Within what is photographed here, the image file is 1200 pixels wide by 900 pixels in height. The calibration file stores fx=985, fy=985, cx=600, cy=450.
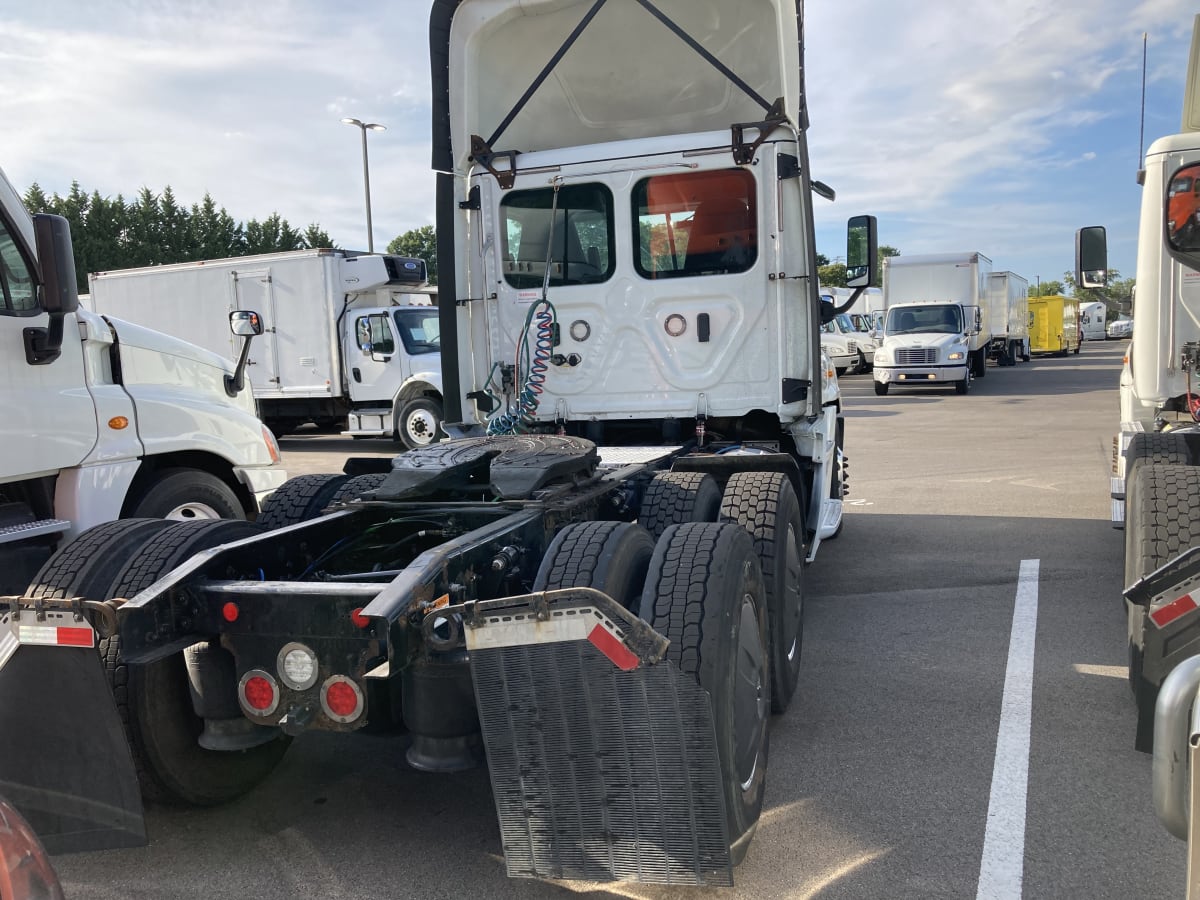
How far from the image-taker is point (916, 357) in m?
23.8

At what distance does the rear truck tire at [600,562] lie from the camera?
3.06m

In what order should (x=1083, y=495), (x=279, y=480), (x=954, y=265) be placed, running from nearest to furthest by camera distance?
(x=279, y=480) → (x=1083, y=495) → (x=954, y=265)

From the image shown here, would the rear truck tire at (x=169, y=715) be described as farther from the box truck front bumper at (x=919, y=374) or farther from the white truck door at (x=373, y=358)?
the box truck front bumper at (x=919, y=374)

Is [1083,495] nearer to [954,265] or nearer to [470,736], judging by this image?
[470,736]

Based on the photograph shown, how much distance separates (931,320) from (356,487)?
2228cm

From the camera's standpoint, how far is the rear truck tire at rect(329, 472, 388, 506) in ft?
15.5

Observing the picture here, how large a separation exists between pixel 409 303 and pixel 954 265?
14.7m

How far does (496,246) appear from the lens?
634cm

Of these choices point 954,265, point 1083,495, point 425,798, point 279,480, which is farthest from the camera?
point 954,265

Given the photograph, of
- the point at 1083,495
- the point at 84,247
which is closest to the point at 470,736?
the point at 1083,495

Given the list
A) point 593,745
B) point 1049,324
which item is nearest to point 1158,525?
point 593,745

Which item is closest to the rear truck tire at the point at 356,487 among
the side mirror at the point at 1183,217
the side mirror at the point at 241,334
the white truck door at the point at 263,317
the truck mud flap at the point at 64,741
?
the side mirror at the point at 241,334

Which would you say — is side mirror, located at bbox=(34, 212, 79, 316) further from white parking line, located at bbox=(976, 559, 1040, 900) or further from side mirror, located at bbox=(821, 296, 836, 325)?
white parking line, located at bbox=(976, 559, 1040, 900)

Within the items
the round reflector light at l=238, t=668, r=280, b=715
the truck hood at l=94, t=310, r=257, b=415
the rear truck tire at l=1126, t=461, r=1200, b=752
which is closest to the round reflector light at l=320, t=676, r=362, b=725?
the round reflector light at l=238, t=668, r=280, b=715
